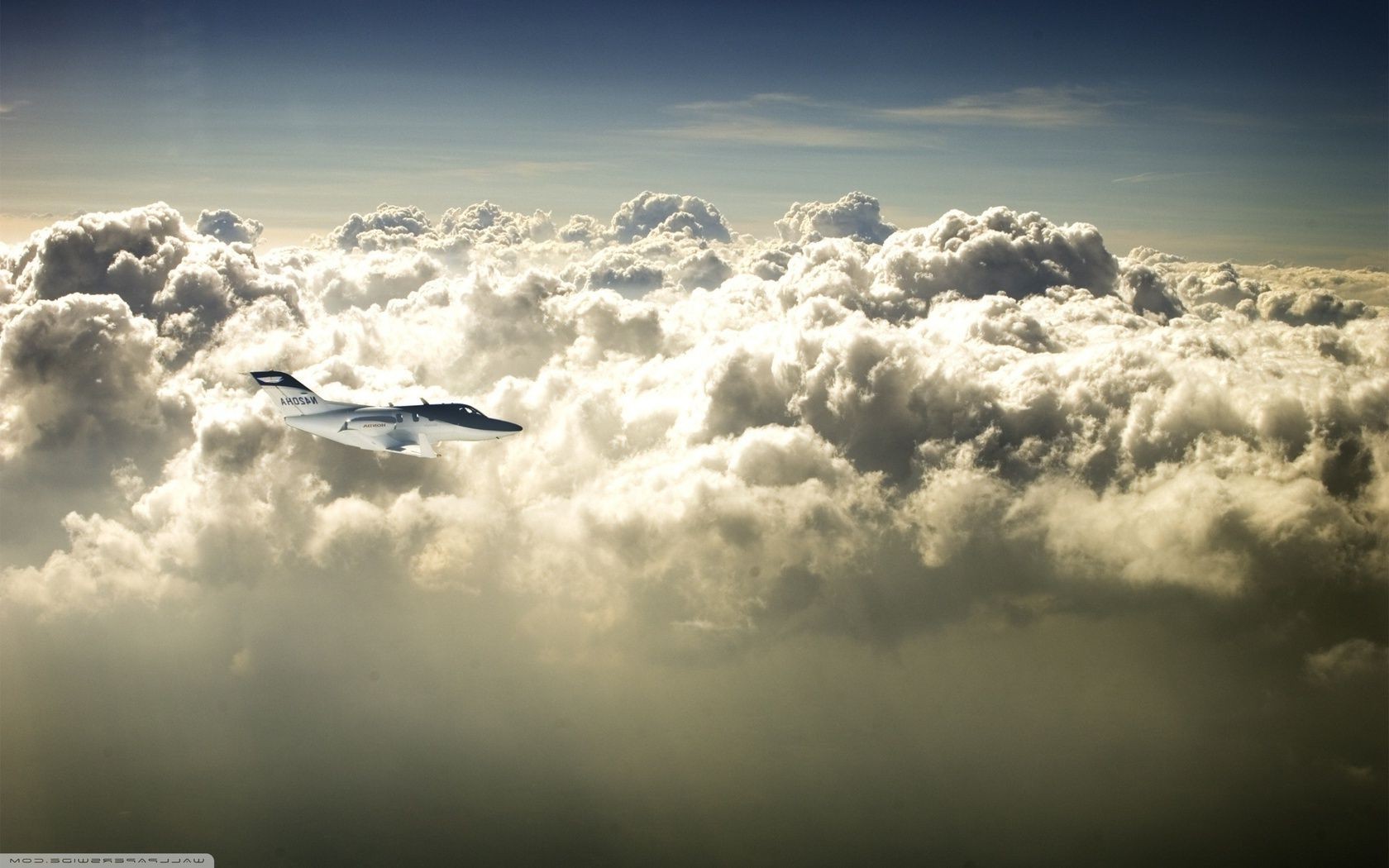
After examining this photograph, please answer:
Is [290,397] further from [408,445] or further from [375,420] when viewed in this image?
[408,445]

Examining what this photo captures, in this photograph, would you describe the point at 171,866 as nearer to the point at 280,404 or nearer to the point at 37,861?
the point at 37,861

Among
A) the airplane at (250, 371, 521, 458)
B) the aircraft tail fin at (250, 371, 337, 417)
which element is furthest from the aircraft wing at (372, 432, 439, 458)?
the aircraft tail fin at (250, 371, 337, 417)

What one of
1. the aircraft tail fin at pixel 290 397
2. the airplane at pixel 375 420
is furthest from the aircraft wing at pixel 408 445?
the aircraft tail fin at pixel 290 397

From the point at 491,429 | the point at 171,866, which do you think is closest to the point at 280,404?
the point at 491,429

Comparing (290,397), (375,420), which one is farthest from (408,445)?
(290,397)

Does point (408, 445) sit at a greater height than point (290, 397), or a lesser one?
lesser

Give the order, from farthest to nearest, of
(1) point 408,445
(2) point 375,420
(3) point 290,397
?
1. (3) point 290,397
2. (2) point 375,420
3. (1) point 408,445

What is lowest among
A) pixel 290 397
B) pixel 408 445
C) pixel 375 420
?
pixel 408 445

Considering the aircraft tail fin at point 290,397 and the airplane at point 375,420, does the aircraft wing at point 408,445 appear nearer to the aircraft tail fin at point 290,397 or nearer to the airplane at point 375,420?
the airplane at point 375,420
